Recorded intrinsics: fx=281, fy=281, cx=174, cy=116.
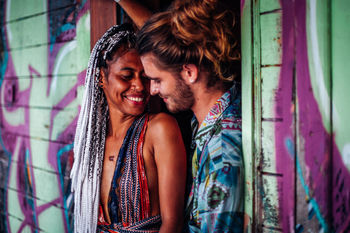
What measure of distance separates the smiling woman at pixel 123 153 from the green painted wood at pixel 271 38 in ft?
2.31

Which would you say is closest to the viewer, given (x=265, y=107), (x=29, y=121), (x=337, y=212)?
(x=337, y=212)

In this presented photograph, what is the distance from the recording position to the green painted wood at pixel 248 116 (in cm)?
129

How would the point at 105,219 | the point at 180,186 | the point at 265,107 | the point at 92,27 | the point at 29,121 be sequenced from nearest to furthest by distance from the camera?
the point at 265,107 < the point at 180,186 < the point at 105,219 < the point at 92,27 < the point at 29,121

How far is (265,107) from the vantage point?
126 cm

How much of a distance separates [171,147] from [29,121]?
183 centimetres

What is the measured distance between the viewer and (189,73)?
158cm

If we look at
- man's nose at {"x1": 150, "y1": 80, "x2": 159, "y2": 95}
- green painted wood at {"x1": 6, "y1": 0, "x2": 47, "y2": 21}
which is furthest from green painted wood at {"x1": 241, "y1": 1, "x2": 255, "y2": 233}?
green painted wood at {"x1": 6, "y1": 0, "x2": 47, "y2": 21}

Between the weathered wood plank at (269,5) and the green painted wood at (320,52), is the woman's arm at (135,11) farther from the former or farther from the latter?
the green painted wood at (320,52)

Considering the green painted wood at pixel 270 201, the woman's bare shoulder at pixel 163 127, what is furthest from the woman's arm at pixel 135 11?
the green painted wood at pixel 270 201

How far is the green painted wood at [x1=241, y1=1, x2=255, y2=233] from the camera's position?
1293 millimetres

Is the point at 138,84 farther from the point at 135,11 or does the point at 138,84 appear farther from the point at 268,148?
the point at 268,148

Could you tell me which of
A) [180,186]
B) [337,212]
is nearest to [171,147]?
[180,186]

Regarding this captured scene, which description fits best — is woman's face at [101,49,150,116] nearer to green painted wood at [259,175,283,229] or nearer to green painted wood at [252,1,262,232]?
green painted wood at [252,1,262,232]

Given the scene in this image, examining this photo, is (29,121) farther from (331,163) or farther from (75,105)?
(331,163)
